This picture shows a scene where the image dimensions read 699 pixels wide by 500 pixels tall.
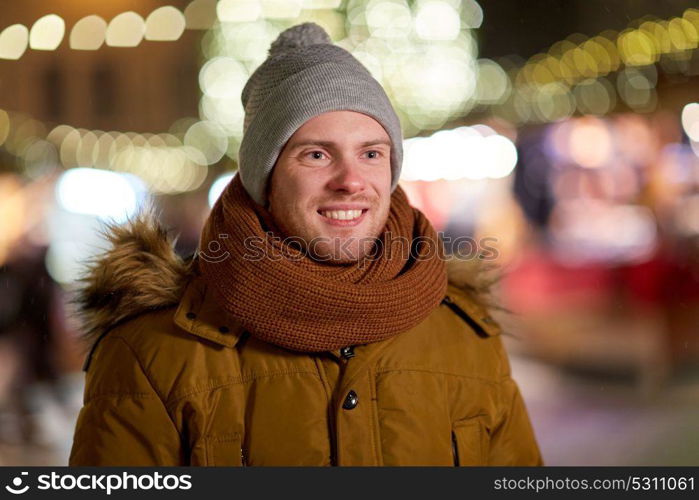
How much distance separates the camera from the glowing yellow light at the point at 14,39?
11836 mm

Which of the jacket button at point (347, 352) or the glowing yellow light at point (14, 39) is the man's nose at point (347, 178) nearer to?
the jacket button at point (347, 352)

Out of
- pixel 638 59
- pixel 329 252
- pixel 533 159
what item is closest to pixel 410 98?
pixel 533 159

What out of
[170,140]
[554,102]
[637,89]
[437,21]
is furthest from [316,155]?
[170,140]

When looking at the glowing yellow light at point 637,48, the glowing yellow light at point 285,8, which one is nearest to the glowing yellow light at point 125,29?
the glowing yellow light at point 285,8

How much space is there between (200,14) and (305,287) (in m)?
12.8

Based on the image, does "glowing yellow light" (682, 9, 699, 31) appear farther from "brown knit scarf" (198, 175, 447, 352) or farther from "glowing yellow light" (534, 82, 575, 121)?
"brown knit scarf" (198, 175, 447, 352)

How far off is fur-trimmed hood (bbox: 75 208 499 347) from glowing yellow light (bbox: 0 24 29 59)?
418 inches

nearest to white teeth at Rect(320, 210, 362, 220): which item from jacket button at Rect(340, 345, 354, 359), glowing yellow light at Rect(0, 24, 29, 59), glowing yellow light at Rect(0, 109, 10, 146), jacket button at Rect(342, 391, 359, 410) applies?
jacket button at Rect(340, 345, 354, 359)

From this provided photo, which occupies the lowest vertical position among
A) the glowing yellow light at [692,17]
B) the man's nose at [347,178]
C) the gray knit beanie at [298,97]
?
the man's nose at [347,178]

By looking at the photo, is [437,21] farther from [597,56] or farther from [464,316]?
[464,316]

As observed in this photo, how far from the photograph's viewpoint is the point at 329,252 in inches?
87.5

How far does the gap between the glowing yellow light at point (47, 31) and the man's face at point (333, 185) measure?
1086cm

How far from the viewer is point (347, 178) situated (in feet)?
7.02

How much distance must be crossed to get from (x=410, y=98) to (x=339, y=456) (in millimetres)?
14781
